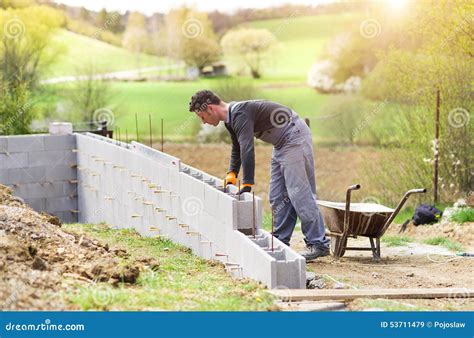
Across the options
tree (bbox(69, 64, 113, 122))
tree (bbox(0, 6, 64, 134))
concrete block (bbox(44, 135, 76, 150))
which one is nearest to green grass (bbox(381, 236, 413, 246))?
concrete block (bbox(44, 135, 76, 150))

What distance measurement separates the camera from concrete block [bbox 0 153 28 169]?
43.2 feet

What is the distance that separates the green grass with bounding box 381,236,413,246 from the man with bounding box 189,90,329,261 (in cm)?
215

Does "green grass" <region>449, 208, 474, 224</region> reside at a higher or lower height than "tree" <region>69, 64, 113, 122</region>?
lower

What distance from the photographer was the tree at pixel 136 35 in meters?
33.3

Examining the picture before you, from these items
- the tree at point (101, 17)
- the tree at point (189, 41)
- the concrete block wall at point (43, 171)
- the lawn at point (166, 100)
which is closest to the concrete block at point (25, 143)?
the concrete block wall at point (43, 171)

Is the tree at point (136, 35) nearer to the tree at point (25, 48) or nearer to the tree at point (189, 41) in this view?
the tree at point (189, 41)

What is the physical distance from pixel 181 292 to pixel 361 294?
127 cm

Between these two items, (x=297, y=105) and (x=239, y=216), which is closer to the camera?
(x=239, y=216)

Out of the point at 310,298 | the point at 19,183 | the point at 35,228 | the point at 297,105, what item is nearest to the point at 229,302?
the point at 310,298

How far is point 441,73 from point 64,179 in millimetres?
5902

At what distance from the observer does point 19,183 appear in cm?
1338

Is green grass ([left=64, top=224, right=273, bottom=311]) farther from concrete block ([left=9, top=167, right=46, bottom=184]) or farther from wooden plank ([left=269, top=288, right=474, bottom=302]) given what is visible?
concrete block ([left=9, top=167, right=46, bottom=184])

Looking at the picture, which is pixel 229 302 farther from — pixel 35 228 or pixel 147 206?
pixel 147 206

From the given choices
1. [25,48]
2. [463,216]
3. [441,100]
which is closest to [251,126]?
[463,216]
